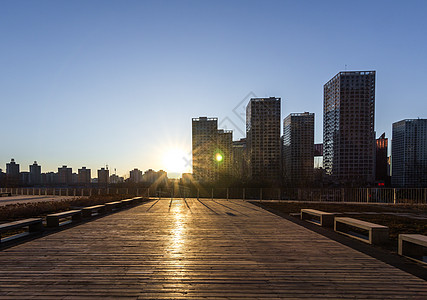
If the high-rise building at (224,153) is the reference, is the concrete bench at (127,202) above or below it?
below

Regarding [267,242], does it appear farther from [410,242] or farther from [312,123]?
[312,123]

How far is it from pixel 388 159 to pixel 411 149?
1004 inches

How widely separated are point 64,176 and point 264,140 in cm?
12399

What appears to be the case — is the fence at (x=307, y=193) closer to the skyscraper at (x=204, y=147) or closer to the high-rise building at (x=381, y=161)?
the skyscraper at (x=204, y=147)

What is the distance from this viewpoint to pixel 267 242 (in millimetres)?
6902

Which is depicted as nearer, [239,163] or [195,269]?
[195,269]

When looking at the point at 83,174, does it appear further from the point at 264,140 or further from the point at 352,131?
the point at 352,131

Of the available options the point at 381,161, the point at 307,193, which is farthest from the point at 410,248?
the point at 381,161

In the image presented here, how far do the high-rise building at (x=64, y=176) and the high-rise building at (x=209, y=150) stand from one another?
9110 cm

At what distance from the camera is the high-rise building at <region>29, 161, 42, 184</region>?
138 metres

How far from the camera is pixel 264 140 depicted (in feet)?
277

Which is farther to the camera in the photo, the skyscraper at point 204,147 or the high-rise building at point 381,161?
the high-rise building at point 381,161

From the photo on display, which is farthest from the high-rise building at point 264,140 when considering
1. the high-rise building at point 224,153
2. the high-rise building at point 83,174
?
the high-rise building at point 83,174

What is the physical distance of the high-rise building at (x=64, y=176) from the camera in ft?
468
